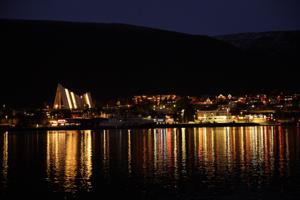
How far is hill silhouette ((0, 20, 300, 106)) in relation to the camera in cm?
10159

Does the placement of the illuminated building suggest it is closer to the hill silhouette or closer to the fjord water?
the hill silhouette

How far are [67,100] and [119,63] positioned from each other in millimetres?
15132

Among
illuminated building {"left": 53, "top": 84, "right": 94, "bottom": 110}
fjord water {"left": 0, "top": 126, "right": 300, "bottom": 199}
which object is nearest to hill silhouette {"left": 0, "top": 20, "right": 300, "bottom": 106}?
illuminated building {"left": 53, "top": 84, "right": 94, "bottom": 110}

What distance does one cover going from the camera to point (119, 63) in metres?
109

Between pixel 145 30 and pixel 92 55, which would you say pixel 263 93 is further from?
pixel 92 55

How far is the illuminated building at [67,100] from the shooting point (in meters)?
96.5

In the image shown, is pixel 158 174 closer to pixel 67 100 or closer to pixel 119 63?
pixel 67 100

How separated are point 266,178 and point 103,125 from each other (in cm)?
6494

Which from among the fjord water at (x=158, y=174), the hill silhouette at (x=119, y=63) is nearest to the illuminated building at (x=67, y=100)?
the hill silhouette at (x=119, y=63)

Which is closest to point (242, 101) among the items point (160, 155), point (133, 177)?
point (160, 155)

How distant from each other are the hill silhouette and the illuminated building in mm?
4405

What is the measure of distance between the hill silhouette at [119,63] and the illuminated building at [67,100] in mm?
4405

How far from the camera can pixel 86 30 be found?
365ft

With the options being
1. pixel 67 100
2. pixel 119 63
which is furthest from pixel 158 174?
pixel 119 63
